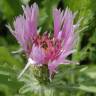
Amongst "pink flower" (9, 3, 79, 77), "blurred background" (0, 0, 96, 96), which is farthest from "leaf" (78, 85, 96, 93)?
"pink flower" (9, 3, 79, 77)

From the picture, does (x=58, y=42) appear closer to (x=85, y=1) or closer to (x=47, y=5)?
(x=85, y=1)

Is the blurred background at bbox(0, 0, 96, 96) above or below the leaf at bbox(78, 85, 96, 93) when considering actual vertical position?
above

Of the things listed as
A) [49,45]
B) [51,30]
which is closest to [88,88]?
[49,45]

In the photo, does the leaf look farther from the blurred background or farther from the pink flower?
→ the pink flower

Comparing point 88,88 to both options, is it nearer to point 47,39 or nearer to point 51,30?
point 47,39

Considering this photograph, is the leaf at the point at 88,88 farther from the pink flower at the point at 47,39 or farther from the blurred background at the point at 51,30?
the pink flower at the point at 47,39

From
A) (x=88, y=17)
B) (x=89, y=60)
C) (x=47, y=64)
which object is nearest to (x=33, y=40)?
(x=47, y=64)

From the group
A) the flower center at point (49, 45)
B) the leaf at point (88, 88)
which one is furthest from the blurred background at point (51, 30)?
the flower center at point (49, 45)
